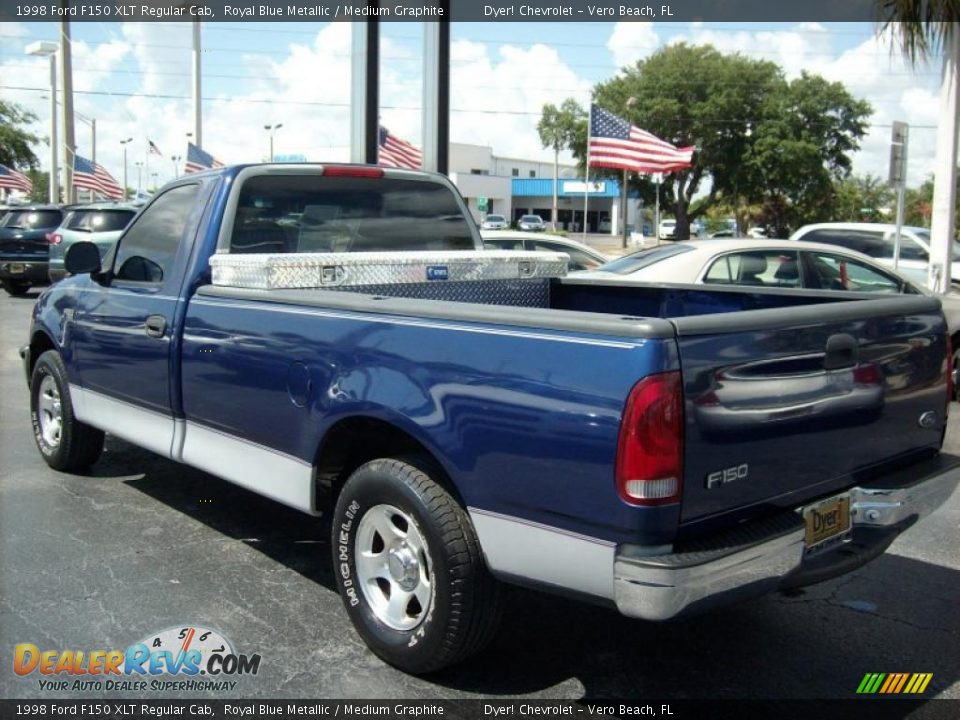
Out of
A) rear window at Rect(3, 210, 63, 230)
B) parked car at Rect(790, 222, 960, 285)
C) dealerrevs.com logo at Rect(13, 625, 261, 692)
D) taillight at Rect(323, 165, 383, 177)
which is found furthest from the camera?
rear window at Rect(3, 210, 63, 230)

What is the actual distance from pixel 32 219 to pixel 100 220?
3.08 meters

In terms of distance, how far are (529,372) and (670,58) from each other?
2119 inches

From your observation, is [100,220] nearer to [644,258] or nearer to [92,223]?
[92,223]

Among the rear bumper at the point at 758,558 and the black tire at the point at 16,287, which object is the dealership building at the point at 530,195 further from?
the rear bumper at the point at 758,558

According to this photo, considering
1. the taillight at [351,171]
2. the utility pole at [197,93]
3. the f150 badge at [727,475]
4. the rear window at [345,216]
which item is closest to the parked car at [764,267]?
the rear window at [345,216]

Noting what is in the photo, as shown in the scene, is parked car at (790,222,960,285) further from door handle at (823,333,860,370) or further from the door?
door handle at (823,333,860,370)

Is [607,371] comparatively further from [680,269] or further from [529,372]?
[680,269]

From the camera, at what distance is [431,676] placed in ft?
11.1

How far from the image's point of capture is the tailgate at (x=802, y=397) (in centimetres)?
278

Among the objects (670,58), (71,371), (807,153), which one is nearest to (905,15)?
(71,371)

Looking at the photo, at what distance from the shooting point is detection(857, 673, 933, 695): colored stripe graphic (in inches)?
134

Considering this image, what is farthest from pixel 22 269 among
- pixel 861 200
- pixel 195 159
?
pixel 861 200

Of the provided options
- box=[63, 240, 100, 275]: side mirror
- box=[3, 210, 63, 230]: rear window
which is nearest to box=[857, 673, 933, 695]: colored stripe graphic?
box=[63, 240, 100, 275]: side mirror

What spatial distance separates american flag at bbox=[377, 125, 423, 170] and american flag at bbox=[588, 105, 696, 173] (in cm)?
452
